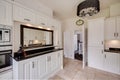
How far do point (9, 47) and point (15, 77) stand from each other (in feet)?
2.34

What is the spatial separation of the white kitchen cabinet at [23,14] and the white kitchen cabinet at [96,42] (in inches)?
104

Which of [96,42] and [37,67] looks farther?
[96,42]

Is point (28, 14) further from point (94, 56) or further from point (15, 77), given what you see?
point (94, 56)

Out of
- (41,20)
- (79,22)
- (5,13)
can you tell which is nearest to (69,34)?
(79,22)

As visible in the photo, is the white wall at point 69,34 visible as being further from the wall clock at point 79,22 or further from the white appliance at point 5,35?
the white appliance at point 5,35

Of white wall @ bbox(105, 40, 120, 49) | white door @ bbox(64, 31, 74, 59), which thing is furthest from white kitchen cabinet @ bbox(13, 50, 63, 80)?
white wall @ bbox(105, 40, 120, 49)

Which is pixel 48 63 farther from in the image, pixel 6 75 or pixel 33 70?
pixel 6 75

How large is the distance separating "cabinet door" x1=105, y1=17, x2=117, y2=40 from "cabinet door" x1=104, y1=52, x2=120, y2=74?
704 millimetres

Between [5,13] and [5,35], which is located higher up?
[5,13]

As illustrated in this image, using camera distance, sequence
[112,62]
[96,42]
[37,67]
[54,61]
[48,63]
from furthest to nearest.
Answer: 1. [96,42]
2. [112,62]
3. [54,61]
4. [48,63]
5. [37,67]

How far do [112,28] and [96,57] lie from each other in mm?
1435

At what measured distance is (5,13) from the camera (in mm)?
1618

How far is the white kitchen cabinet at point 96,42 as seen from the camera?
3.26 meters

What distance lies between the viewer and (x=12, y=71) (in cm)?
171
